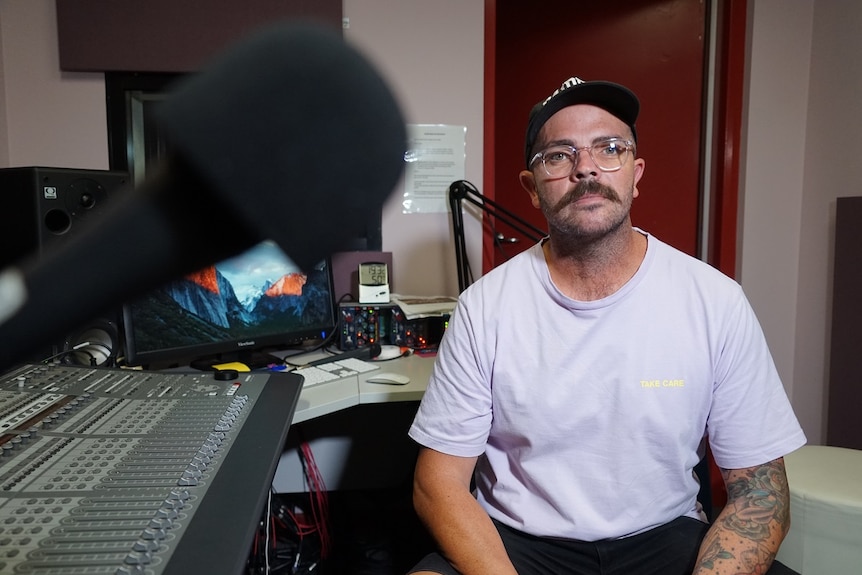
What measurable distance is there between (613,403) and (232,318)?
3.64 ft

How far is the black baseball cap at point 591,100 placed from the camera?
1207 mm

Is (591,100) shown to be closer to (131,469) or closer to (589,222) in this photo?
(589,222)

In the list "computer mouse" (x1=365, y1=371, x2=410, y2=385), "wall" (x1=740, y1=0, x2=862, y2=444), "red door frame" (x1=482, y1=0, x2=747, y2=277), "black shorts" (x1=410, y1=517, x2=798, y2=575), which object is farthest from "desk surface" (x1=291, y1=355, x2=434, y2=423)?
"wall" (x1=740, y1=0, x2=862, y2=444)

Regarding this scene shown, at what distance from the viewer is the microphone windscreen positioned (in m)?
0.24

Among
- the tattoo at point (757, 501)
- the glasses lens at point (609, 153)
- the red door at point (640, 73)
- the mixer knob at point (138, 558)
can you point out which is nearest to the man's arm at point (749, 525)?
the tattoo at point (757, 501)

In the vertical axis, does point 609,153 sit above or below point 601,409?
above

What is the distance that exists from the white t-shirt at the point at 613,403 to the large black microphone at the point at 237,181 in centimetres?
96

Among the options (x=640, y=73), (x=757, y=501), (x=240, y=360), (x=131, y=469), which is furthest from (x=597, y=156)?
(x=640, y=73)

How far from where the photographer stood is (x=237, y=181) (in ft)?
0.81

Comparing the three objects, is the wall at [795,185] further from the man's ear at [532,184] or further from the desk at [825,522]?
the man's ear at [532,184]

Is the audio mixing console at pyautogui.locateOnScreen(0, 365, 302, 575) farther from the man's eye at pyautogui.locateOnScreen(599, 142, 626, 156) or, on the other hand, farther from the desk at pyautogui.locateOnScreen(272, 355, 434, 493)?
the desk at pyautogui.locateOnScreen(272, 355, 434, 493)

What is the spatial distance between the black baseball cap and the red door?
4.57ft

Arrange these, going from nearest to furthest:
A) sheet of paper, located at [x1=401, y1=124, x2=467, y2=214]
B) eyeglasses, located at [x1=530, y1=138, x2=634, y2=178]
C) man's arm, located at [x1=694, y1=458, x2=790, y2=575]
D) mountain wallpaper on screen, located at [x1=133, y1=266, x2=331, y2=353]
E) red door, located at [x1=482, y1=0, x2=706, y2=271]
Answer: man's arm, located at [x1=694, y1=458, x2=790, y2=575], eyeglasses, located at [x1=530, y1=138, x2=634, y2=178], mountain wallpaper on screen, located at [x1=133, y1=266, x2=331, y2=353], sheet of paper, located at [x1=401, y1=124, x2=467, y2=214], red door, located at [x1=482, y1=0, x2=706, y2=271]

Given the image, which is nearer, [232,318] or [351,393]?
[351,393]
